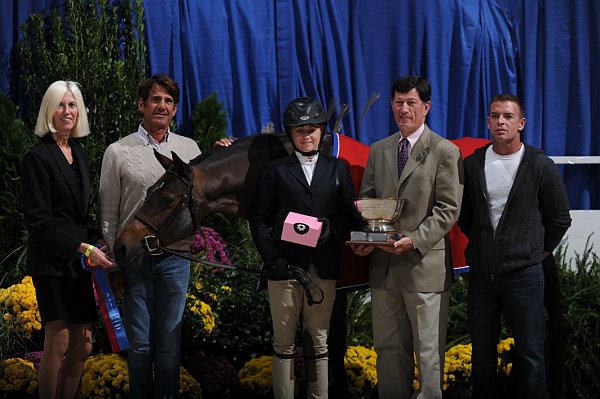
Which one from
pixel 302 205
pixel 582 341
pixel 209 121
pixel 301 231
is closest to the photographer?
pixel 301 231

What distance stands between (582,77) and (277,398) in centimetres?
395

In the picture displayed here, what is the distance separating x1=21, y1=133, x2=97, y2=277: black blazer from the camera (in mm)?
2908

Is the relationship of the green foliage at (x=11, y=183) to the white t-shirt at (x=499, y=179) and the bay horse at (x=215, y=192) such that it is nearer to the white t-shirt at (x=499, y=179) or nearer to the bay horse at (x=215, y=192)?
the bay horse at (x=215, y=192)

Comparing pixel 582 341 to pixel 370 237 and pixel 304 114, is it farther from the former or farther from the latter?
pixel 304 114

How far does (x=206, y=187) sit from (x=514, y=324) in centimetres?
147

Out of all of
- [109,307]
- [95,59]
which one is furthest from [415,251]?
[95,59]

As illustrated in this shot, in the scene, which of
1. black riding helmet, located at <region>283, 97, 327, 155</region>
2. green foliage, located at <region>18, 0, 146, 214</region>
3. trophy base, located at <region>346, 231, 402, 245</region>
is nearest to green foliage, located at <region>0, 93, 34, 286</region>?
green foliage, located at <region>18, 0, 146, 214</region>

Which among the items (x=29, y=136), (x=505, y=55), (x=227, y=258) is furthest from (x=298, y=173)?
(x=505, y=55)

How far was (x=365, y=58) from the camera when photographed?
5598 millimetres

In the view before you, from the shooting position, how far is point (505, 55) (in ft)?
18.6

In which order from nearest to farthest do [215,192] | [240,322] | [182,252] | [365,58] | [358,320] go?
[182,252]
[215,192]
[240,322]
[358,320]
[365,58]

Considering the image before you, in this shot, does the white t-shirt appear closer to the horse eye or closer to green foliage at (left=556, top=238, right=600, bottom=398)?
green foliage at (left=556, top=238, right=600, bottom=398)

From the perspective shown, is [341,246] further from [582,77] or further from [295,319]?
[582,77]

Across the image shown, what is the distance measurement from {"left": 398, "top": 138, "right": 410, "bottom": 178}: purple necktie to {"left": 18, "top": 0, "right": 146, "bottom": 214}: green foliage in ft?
9.14
